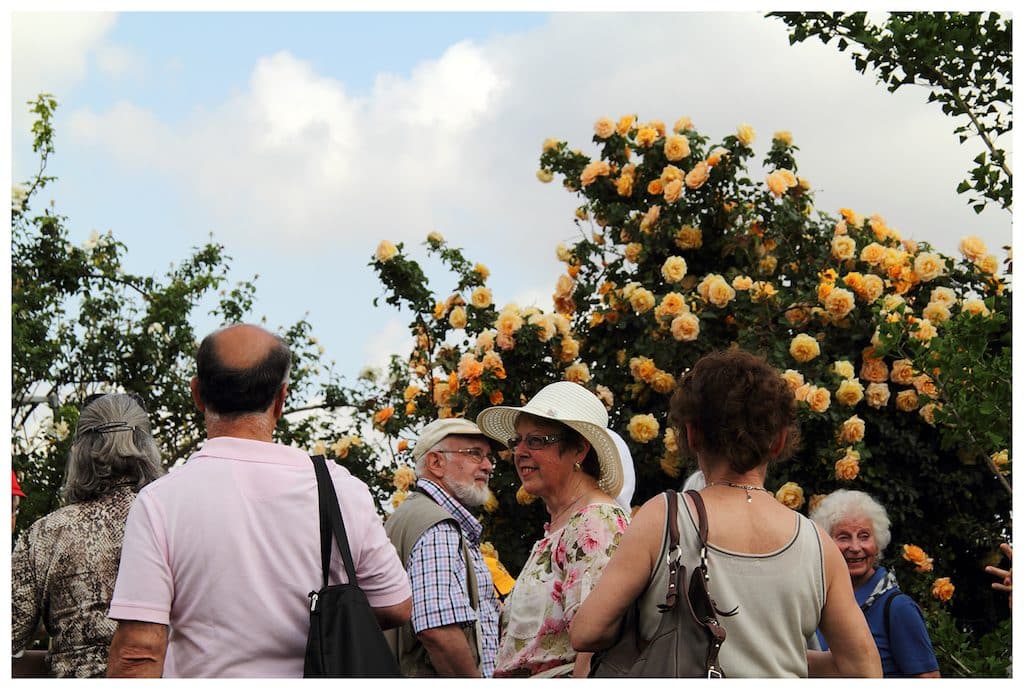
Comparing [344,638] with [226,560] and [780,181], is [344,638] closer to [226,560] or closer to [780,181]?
[226,560]

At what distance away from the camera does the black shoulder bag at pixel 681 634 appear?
7.70 feet

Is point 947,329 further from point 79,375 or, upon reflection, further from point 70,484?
point 79,375

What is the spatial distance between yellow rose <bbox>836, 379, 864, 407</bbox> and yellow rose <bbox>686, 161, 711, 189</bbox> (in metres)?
1.65

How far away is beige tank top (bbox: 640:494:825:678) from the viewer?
243 cm

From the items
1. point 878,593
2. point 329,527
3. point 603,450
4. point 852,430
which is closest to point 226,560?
point 329,527

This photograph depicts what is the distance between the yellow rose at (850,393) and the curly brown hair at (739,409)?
3558 millimetres

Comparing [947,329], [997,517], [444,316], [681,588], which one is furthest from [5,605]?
[997,517]

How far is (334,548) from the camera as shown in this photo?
247 cm

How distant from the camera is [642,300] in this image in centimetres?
677

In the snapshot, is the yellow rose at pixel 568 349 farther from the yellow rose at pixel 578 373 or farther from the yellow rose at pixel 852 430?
the yellow rose at pixel 852 430

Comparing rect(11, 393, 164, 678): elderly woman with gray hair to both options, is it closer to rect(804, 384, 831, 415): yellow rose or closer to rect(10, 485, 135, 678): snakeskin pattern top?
rect(10, 485, 135, 678): snakeskin pattern top

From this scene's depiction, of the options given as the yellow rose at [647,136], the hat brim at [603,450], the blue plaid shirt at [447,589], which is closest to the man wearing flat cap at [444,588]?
the blue plaid shirt at [447,589]

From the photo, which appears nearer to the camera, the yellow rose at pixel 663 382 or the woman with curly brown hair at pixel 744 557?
the woman with curly brown hair at pixel 744 557

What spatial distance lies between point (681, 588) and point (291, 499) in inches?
33.4
